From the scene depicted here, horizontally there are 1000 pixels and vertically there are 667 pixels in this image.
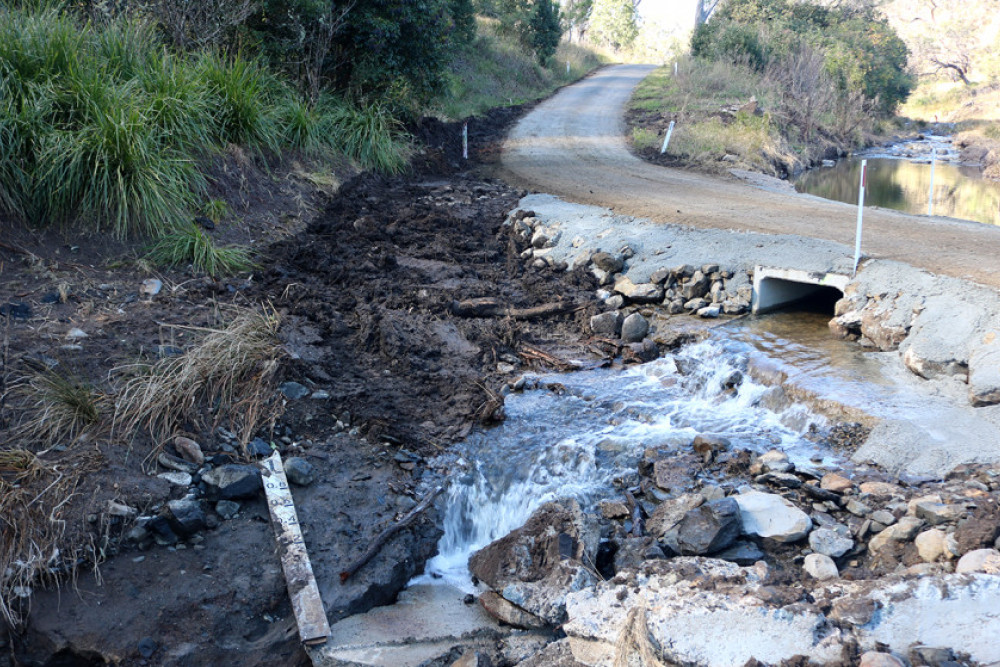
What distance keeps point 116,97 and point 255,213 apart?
7.02ft

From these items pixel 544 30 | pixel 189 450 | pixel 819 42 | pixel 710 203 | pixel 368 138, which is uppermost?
pixel 544 30

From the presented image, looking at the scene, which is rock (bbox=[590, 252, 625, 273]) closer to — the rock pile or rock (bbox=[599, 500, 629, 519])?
the rock pile

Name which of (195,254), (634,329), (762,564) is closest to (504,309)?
(634,329)

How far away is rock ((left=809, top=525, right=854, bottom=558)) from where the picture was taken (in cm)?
505

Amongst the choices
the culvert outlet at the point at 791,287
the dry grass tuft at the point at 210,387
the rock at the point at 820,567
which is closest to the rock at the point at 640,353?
the culvert outlet at the point at 791,287

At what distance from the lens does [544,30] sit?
114 ft

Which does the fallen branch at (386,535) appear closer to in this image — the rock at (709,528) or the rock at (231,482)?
the rock at (231,482)

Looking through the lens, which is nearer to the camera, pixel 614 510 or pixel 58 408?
pixel 58 408

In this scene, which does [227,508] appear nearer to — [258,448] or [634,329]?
[258,448]

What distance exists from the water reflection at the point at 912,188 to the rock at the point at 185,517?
14029 millimetres

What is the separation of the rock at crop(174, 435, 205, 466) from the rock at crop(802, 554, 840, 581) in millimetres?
4045

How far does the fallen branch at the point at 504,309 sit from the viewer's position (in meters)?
Result: 9.04

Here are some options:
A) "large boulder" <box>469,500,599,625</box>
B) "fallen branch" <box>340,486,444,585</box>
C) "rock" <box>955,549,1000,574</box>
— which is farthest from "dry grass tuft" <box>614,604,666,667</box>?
"fallen branch" <box>340,486,444,585</box>

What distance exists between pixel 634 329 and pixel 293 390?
379 centimetres
